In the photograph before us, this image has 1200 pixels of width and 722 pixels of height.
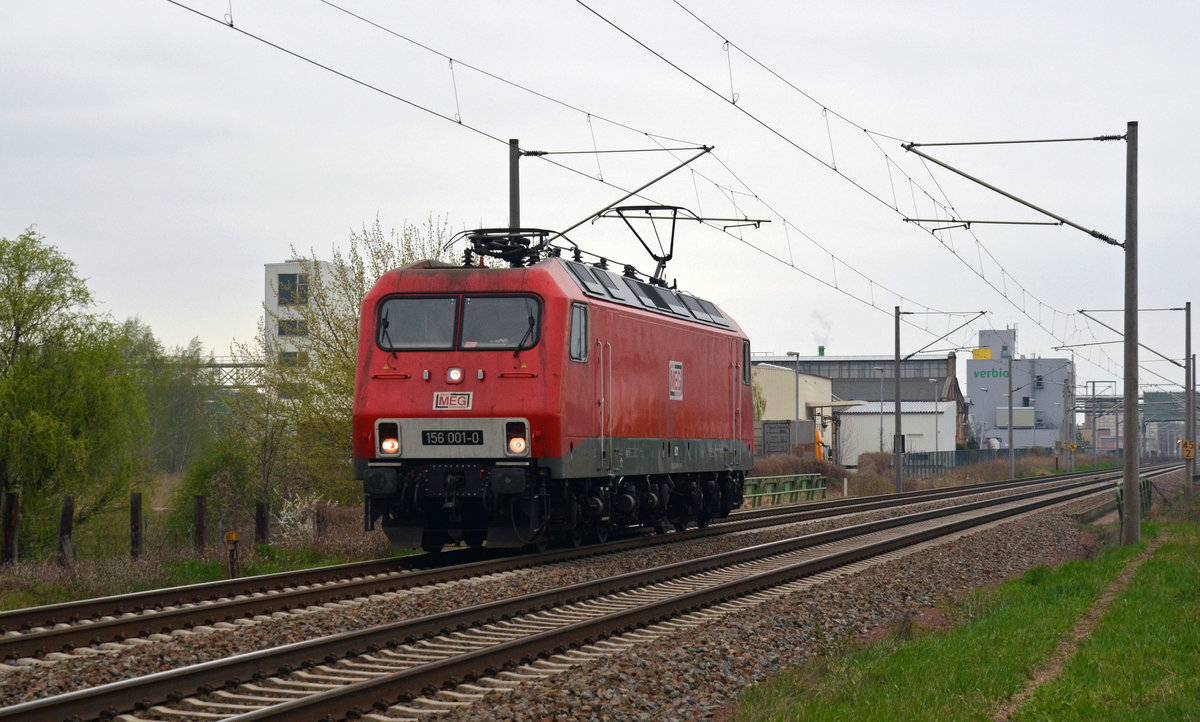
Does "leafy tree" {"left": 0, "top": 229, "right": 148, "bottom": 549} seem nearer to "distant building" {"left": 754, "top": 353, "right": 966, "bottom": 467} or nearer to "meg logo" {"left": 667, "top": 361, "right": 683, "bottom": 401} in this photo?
"meg logo" {"left": 667, "top": 361, "right": 683, "bottom": 401}

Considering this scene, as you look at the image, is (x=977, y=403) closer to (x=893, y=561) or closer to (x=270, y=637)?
(x=893, y=561)

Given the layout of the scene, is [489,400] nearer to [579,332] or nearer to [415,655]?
[579,332]

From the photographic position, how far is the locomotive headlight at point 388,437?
16234mm

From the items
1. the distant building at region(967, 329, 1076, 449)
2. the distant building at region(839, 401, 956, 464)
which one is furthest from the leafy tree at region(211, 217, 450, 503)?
the distant building at region(967, 329, 1076, 449)

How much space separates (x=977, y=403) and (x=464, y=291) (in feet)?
411

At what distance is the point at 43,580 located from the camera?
1413 centimetres

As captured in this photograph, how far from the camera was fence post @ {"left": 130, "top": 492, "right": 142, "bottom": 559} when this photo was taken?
54.4ft

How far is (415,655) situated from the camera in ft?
32.9

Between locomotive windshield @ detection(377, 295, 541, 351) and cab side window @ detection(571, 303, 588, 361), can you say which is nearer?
locomotive windshield @ detection(377, 295, 541, 351)

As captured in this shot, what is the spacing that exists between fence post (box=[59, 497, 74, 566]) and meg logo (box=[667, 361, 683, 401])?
9.19m

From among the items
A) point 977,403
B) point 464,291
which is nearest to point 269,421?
point 464,291

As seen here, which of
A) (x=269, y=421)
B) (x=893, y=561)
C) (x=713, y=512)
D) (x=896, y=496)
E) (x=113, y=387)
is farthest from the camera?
(x=896, y=496)

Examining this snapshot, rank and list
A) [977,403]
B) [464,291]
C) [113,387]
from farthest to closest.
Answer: [977,403], [113,387], [464,291]

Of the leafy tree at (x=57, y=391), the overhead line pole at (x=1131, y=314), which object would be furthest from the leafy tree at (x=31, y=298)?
the overhead line pole at (x=1131, y=314)
